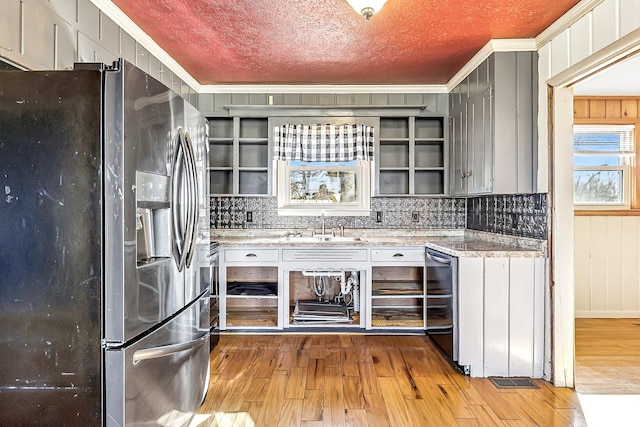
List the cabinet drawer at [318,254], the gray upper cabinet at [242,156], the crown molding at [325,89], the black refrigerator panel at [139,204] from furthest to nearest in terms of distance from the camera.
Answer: the gray upper cabinet at [242,156]
the crown molding at [325,89]
the cabinet drawer at [318,254]
the black refrigerator panel at [139,204]

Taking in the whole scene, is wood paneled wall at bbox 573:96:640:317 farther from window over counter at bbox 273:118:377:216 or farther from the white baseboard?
window over counter at bbox 273:118:377:216

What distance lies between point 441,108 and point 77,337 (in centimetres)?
362

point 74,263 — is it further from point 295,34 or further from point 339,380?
point 295,34

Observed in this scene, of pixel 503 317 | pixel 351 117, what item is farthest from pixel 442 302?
pixel 351 117

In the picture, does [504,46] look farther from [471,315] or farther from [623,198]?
[623,198]

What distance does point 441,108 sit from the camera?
3.92 m

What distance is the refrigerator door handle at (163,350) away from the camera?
1.46 m

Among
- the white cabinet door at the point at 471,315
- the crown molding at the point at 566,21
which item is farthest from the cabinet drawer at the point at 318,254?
the crown molding at the point at 566,21

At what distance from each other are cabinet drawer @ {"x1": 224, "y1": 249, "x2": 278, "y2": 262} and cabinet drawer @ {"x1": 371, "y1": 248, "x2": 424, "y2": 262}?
36.1 inches

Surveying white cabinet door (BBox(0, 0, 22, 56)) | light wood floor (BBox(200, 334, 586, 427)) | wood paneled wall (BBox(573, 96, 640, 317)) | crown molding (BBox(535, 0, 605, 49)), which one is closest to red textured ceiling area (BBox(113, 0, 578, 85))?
crown molding (BBox(535, 0, 605, 49))

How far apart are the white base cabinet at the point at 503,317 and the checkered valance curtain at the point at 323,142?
169 cm

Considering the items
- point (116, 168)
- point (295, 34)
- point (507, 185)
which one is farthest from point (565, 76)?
point (116, 168)

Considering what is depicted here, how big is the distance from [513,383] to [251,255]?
2246 millimetres

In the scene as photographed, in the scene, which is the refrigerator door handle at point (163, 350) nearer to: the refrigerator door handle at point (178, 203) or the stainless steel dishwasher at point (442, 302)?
the refrigerator door handle at point (178, 203)
